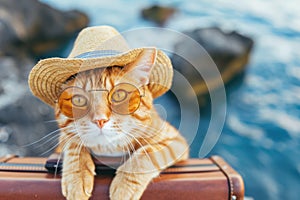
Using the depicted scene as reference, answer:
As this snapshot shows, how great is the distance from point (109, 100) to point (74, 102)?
0.29 feet

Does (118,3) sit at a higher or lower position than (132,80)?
higher

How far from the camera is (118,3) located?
4324mm

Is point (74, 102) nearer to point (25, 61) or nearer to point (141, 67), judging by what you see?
point (141, 67)

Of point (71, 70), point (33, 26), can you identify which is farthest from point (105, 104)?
point (33, 26)

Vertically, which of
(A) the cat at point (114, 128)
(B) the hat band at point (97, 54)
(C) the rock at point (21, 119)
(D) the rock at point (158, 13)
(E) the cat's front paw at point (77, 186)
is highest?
(D) the rock at point (158, 13)

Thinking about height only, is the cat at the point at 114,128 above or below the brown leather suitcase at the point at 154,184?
above

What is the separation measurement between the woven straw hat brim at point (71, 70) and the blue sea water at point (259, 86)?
1.29 m

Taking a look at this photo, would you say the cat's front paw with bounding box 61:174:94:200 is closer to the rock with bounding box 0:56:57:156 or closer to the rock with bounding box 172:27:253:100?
the rock with bounding box 0:56:57:156

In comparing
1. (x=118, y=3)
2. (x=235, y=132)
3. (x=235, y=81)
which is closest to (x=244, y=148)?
(x=235, y=132)

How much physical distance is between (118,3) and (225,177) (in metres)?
3.52

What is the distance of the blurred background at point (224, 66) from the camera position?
2.37m

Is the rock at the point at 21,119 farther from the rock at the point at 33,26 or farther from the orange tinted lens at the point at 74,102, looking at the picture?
the orange tinted lens at the point at 74,102

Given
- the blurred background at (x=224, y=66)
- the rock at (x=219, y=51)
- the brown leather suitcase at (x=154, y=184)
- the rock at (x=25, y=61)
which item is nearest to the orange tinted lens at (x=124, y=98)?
the brown leather suitcase at (x=154, y=184)

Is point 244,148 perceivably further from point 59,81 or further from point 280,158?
point 59,81
